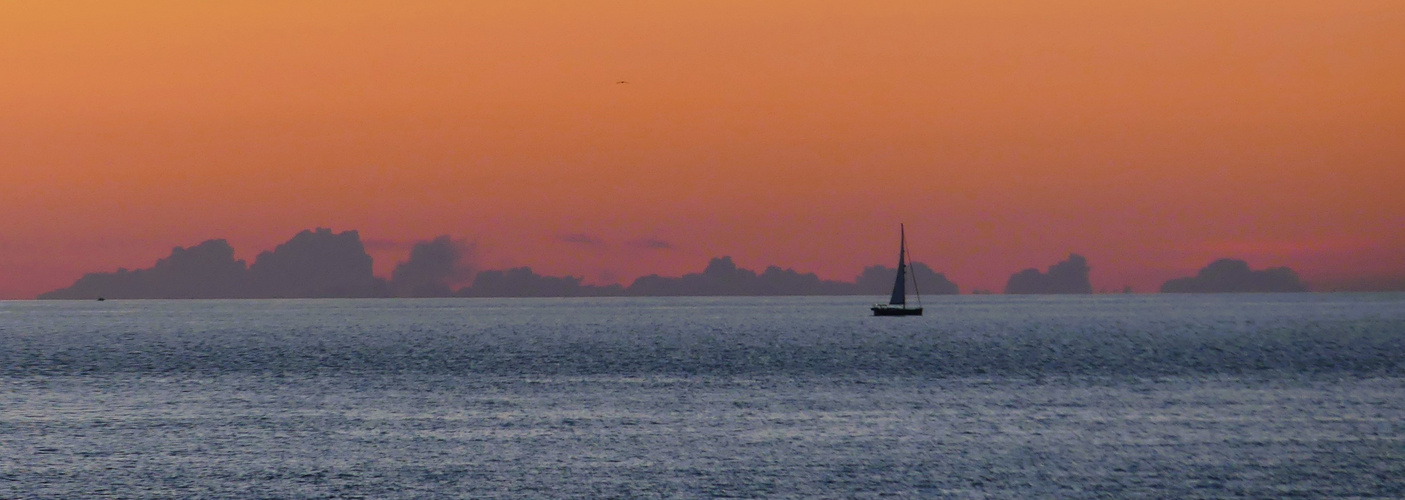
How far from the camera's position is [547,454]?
43.9m

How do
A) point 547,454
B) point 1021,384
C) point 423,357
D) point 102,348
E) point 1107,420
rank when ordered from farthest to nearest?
point 102,348 < point 423,357 < point 1021,384 < point 1107,420 < point 547,454

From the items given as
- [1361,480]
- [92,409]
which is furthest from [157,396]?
[1361,480]

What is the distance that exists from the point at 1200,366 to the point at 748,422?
60.4 metres

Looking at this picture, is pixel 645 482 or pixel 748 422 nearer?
pixel 645 482

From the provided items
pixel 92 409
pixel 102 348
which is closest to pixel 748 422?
pixel 92 409

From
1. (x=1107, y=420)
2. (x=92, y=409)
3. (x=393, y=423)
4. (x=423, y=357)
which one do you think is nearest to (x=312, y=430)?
(x=393, y=423)

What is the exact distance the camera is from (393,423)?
180ft

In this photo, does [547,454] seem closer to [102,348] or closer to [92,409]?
[92,409]

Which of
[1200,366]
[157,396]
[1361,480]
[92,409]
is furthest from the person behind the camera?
[1200,366]

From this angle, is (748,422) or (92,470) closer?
(92,470)

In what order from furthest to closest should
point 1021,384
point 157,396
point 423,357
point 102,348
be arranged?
point 102,348 → point 423,357 → point 1021,384 → point 157,396

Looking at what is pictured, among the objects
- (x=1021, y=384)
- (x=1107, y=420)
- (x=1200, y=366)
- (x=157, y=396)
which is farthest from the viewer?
(x=1200, y=366)

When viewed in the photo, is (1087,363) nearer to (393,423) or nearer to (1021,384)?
(1021,384)

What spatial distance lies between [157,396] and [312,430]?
909 inches
